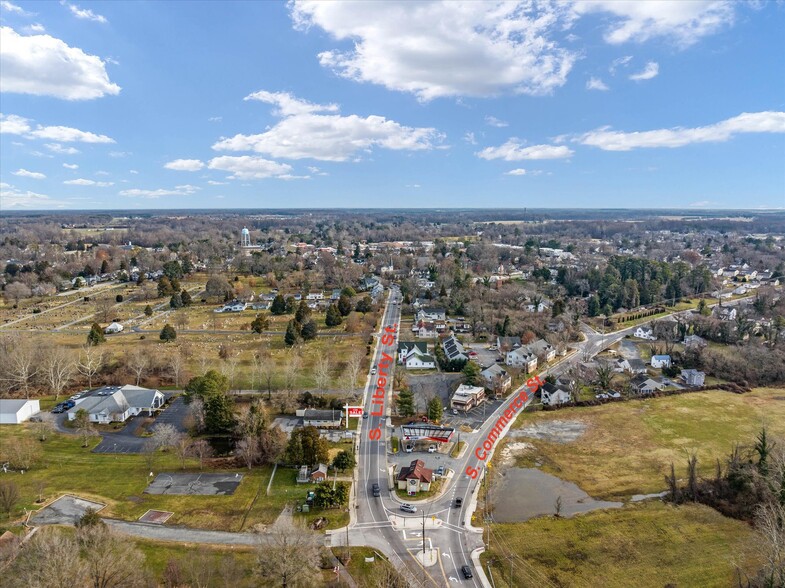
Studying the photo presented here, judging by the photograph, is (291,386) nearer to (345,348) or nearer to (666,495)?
(345,348)

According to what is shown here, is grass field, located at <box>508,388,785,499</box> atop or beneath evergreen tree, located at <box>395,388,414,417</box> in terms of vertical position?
beneath

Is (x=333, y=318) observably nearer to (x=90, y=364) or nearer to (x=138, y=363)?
(x=138, y=363)

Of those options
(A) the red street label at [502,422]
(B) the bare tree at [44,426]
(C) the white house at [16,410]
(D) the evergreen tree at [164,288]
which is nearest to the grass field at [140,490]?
(B) the bare tree at [44,426]

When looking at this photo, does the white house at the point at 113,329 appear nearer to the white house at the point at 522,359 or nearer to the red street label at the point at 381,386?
the red street label at the point at 381,386

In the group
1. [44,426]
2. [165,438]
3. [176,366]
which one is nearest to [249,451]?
[165,438]

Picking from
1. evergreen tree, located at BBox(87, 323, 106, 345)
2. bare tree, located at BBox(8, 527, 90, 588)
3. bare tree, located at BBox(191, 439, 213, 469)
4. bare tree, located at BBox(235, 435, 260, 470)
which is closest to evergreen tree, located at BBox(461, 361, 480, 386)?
bare tree, located at BBox(235, 435, 260, 470)

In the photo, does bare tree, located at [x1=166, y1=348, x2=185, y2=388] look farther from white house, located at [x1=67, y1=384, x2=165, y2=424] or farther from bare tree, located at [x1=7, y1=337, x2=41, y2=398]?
bare tree, located at [x1=7, y1=337, x2=41, y2=398]

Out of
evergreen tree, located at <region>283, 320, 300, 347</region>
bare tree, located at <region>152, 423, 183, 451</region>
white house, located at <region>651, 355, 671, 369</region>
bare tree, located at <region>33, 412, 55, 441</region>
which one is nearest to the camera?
bare tree, located at <region>152, 423, 183, 451</region>
